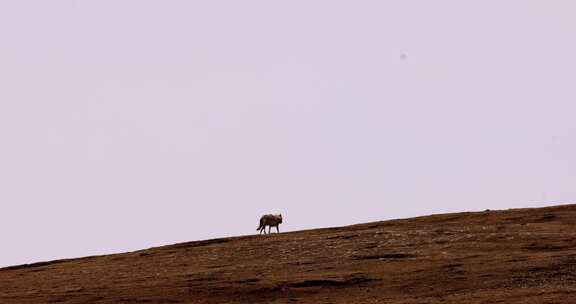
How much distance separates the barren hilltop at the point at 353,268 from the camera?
4272cm

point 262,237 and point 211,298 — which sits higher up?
point 262,237

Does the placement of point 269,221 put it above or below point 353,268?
above

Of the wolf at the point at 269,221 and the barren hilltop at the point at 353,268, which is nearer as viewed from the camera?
the barren hilltop at the point at 353,268

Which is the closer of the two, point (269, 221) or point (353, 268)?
point (353, 268)

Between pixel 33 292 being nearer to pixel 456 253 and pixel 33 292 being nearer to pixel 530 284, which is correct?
pixel 456 253

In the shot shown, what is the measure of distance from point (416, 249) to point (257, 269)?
26.6 feet

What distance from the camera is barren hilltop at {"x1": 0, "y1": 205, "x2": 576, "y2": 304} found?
140 feet

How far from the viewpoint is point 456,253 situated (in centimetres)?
4934

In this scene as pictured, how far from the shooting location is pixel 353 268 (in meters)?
48.6

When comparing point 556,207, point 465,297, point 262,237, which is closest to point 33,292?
point 262,237

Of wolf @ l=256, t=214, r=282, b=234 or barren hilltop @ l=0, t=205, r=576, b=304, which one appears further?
wolf @ l=256, t=214, r=282, b=234

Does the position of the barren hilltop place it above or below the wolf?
below

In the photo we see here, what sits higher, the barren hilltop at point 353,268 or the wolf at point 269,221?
the wolf at point 269,221

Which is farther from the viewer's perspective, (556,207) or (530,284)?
(556,207)
